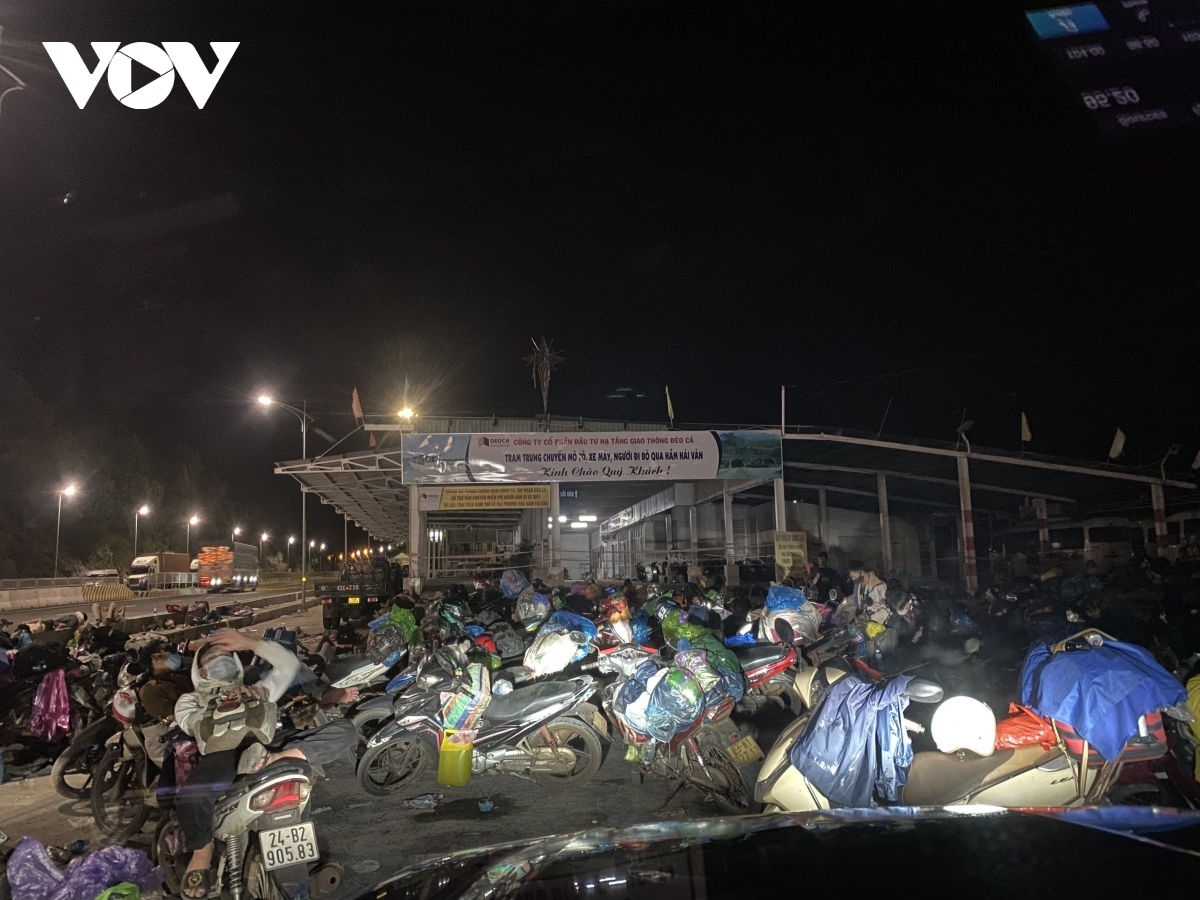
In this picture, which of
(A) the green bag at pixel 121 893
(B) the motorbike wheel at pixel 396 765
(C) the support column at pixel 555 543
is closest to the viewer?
(A) the green bag at pixel 121 893

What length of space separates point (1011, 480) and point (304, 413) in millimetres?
23620

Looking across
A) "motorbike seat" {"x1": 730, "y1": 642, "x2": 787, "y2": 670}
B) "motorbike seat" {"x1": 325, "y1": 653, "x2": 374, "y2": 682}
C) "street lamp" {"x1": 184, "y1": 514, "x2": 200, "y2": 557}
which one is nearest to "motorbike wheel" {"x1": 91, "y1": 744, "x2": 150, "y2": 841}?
"motorbike seat" {"x1": 325, "y1": 653, "x2": 374, "y2": 682}

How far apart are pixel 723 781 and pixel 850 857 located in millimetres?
3805

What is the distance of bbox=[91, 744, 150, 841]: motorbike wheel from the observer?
5.61m

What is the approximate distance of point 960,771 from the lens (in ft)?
13.0

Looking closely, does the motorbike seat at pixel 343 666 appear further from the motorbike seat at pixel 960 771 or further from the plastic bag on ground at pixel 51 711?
the motorbike seat at pixel 960 771

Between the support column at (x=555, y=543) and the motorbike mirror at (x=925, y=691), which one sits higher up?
the support column at (x=555, y=543)

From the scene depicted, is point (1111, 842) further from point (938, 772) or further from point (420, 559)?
point (420, 559)

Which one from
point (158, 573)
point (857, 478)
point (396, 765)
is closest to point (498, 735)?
point (396, 765)

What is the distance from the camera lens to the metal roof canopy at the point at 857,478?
22.2 metres

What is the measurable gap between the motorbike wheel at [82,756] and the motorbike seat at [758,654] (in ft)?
17.3

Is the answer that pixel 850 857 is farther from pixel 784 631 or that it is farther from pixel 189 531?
pixel 189 531

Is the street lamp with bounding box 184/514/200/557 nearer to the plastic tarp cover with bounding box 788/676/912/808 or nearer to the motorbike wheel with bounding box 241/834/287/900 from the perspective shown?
the motorbike wheel with bounding box 241/834/287/900

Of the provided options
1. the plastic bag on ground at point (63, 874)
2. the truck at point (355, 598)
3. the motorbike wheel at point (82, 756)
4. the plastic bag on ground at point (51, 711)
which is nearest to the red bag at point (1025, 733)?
the plastic bag on ground at point (63, 874)
